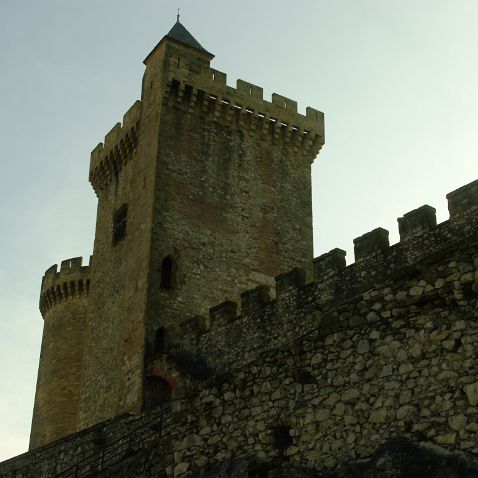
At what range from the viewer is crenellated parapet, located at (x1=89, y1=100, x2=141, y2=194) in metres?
22.2

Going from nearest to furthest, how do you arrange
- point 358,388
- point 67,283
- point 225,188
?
point 358,388 < point 225,188 < point 67,283

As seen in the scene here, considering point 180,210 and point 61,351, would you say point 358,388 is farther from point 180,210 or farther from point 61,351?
point 61,351

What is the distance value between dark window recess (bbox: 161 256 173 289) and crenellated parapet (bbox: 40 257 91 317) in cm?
822

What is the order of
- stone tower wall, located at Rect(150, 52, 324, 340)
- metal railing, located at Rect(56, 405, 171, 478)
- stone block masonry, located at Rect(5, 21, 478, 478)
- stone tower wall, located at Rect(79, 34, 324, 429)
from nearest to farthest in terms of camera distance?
stone block masonry, located at Rect(5, 21, 478, 478) → metal railing, located at Rect(56, 405, 171, 478) → stone tower wall, located at Rect(79, 34, 324, 429) → stone tower wall, located at Rect(150, 52, 324, 340)

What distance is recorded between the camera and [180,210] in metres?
19.9

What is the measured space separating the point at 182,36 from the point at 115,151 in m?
3.78

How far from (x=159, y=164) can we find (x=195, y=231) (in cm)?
192

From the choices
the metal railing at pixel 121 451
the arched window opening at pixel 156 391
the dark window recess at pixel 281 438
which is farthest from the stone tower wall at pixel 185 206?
the dark window recess at pixel 281 438

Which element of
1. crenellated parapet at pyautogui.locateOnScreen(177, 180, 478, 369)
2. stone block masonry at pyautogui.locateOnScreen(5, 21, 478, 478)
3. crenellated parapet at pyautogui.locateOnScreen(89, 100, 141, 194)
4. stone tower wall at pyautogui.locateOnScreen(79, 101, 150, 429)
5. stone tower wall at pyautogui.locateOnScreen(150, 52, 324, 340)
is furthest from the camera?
crenellated parapet at pyautogui.locateOnScreen(89, 100, 141, 194)

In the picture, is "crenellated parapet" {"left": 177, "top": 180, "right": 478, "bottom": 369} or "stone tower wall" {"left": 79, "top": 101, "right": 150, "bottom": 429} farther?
"stone tower wall" {"left": 79, "top": 101, "right": 150, "bottom": 429}

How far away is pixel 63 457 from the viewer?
14.8 m

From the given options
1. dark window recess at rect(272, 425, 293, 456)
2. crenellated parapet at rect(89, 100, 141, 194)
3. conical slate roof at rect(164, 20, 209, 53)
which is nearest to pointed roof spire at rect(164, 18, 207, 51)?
conical slate roof at rect(164, 20, 209, 53)

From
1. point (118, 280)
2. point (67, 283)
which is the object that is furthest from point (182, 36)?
point (67, 283)

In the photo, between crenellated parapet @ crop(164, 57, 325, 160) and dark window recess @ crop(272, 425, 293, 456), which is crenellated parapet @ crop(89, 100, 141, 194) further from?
dark window recess @ crop(272, 425, 293, 456)
